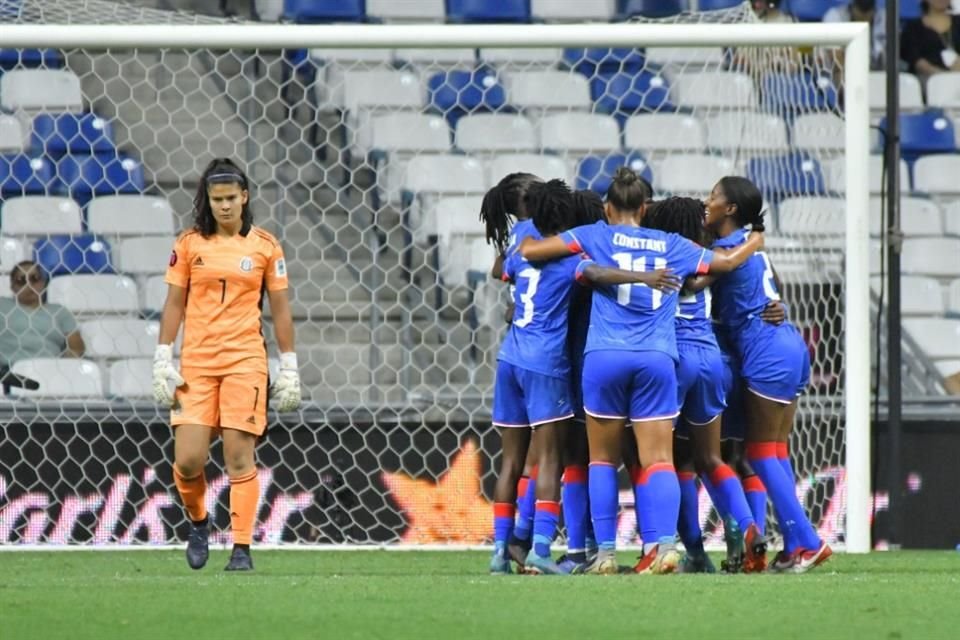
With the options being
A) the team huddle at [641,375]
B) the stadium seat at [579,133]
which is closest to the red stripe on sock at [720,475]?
the team huddle at [641,375]

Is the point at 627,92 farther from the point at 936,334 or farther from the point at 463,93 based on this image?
the point at 936,334

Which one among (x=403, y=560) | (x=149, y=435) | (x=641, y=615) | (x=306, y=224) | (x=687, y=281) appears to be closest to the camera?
(x=641, y=615)

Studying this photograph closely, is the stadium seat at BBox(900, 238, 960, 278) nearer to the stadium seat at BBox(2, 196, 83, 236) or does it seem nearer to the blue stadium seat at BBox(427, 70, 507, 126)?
the blue stadium seat at BBox(427, 70, 507, 126)

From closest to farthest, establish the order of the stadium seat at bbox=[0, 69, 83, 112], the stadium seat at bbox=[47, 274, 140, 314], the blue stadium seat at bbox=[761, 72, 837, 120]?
the stadium seat at bbox=[47, 274, 140, 314], the stadium seat at bbox=[0, 69, 83, 112], the blue stadium seat at bbox=[761, 72, 837, 120]

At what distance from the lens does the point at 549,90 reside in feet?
31.9

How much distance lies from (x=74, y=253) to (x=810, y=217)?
3777 mm

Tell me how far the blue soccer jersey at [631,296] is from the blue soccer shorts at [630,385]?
34 millimetres

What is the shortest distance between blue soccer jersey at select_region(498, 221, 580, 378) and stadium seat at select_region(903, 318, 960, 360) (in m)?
4.29

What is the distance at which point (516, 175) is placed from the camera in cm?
705

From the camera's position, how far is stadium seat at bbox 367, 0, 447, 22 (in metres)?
12.0

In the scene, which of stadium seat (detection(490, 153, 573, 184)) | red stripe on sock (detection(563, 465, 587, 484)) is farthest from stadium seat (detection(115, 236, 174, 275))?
red stripe on sock (detection(563, 465, 587, 484))

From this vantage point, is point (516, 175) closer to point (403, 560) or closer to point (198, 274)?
point (198, 274)

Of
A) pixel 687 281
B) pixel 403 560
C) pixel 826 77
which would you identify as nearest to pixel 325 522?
pixel 403 560

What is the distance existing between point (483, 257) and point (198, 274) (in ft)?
9.83
